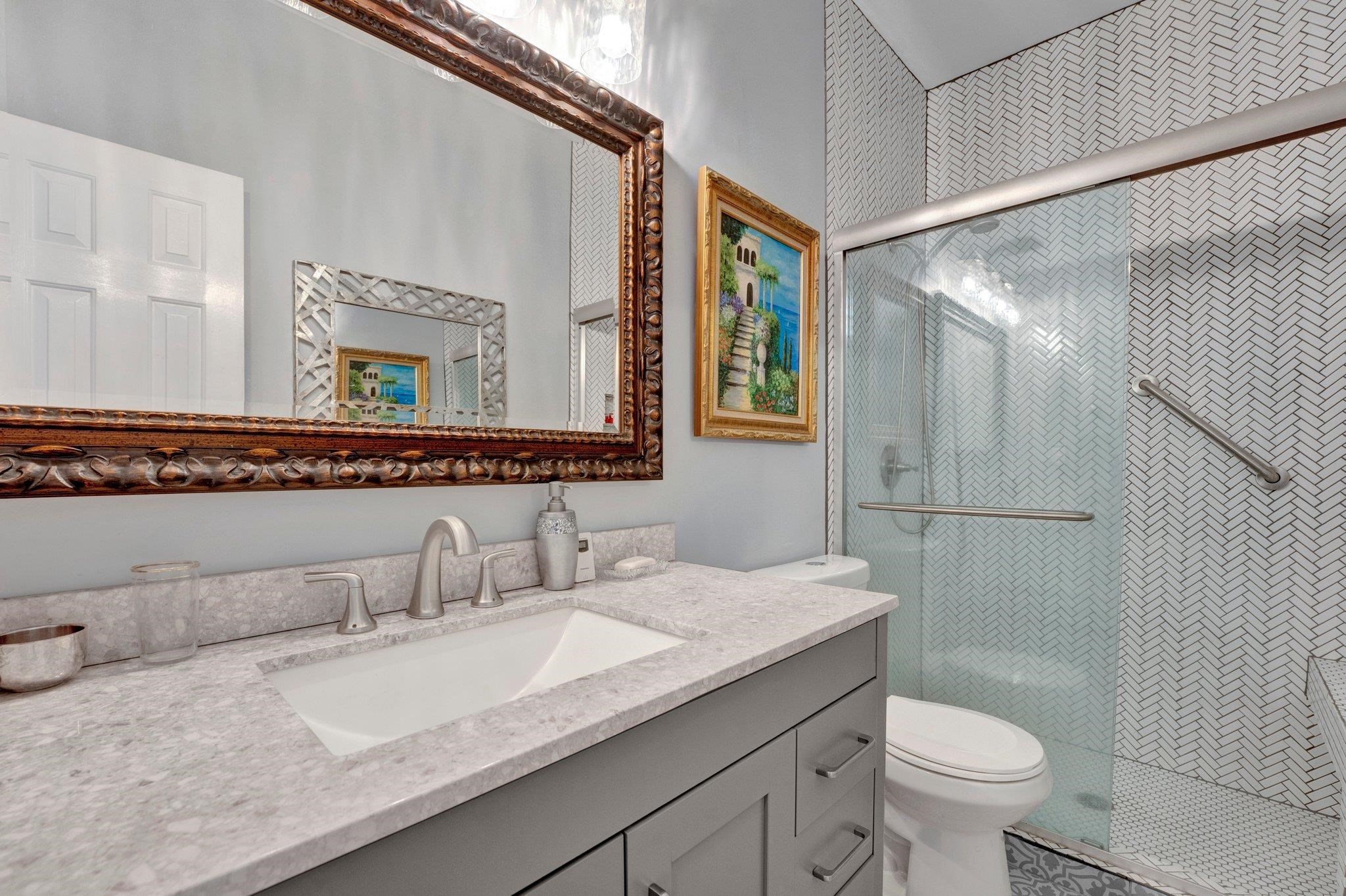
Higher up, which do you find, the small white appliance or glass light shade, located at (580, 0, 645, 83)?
glass light shade, located at (580, 0, 645, 83)

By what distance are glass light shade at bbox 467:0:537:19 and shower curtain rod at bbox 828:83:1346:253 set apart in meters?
1.26

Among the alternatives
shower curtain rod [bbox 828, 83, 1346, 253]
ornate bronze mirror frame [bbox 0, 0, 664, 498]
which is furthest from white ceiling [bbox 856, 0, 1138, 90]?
ornate bronze mirror frame [bbox 0, 0, 664, 498]

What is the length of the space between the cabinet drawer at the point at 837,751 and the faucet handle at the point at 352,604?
2.02 ft

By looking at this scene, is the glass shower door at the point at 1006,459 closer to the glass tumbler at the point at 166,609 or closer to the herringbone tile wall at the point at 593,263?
the herringbone tile wall at the point at 593,263

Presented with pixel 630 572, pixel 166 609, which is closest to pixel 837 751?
pixel 630 572

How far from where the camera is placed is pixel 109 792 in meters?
0.44

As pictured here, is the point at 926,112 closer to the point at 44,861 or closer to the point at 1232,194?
the point at 1232,194

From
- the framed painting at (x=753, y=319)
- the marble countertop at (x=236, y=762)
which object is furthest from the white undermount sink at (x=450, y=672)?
the framed painting at (x=753, y=319)

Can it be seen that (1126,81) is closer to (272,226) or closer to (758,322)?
(758,322)

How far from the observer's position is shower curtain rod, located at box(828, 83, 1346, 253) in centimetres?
139

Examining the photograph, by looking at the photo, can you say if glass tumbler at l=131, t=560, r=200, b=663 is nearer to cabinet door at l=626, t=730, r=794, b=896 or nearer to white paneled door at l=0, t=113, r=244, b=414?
white paneled door at l=0, t=113, r=244, b=414

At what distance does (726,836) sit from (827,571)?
109cm

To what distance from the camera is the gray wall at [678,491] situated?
0.74 metres

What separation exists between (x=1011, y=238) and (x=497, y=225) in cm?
147
